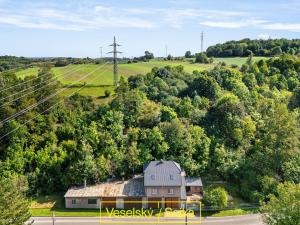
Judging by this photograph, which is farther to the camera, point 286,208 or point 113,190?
point 113,190

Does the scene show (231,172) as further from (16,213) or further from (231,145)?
(16,213)

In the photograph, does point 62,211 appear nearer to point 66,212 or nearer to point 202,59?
point 66,212

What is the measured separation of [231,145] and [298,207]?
25241 millimetres

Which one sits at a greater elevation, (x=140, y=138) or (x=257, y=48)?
(x=257, y=48)

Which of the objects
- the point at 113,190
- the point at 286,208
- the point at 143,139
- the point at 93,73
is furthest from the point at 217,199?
the point at 93,73

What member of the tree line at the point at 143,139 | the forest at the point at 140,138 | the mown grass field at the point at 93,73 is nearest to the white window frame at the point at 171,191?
the tree line at the point at 143,139

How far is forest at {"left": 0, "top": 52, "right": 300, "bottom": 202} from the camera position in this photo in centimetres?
4688

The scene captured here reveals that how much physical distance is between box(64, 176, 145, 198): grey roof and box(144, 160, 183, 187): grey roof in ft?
6.64

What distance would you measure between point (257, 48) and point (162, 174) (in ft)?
230

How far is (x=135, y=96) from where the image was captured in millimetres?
55875

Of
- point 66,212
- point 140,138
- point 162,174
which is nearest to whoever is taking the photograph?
point 66,212

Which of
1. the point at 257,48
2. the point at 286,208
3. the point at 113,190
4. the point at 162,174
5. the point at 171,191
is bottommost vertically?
the point at 113,190

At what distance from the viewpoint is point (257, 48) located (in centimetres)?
10331

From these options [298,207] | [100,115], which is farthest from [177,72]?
[298,207]
